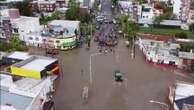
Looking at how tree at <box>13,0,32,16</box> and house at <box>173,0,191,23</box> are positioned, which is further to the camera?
A: tree at <box>13,0,32,16</box>

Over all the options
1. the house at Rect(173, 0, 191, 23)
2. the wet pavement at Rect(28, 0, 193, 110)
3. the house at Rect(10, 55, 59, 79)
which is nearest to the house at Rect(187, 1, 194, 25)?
the house at Rect(173, 0, 191, 23)

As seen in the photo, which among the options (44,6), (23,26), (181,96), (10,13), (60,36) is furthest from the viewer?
(44,6)

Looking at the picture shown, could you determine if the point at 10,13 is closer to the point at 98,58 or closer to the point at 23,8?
the point at 23,8

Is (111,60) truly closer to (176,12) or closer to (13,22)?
(13,22)

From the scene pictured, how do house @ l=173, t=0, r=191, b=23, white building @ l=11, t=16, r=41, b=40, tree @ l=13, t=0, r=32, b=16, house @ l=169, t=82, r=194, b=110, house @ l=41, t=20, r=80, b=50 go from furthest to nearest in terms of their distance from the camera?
tree @ l=13, t=0, r=32, b=16
house @ l=173, t=0, r=191, b=23
white building @ l=11, t=16, r=41, b=40
house @ l=41, t=20, r=80, b=50
house @ l=169, t=82, r=194, b=110

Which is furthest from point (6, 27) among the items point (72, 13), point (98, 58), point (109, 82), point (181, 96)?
point (181, 96)

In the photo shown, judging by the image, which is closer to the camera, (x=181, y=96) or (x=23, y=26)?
(x=181, y=96)

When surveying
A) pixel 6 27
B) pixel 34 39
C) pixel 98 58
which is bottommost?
pixel 98 58

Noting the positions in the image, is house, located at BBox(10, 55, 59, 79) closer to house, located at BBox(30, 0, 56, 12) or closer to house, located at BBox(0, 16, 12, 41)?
house, located at BBox(0, 16, 12, 41)
